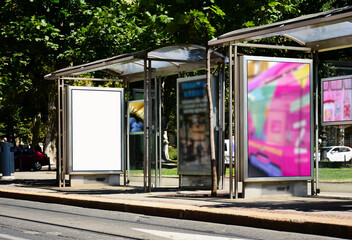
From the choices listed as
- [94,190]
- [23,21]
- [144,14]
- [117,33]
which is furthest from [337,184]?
[23,21]

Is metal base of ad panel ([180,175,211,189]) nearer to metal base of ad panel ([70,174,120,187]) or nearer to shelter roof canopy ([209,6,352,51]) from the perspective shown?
metal base of ad panel ([70,174,120,187])

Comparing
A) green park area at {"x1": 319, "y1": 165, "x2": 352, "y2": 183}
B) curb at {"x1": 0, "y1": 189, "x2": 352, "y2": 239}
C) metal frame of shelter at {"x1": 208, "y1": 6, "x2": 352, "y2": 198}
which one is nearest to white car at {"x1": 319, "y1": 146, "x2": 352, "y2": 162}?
green park area at {"x1": 319, "y1": 165, "x2": 352, "y2": 183}

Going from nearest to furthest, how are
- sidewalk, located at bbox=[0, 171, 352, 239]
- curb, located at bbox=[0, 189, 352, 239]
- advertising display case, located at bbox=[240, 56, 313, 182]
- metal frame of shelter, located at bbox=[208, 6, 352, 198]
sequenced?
curb, located at bbox=[0, 189, 352, 239]
sidewalk, located at bbox=[0, 171, 352, 239]
metal frame of shelter, located at bbox=[208, 6, 352, 198]
advertising display case, located at bbox=[240, 56, 313, 182]

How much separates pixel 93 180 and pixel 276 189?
6.92 metres

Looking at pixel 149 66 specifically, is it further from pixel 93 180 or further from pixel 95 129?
pixel 93 180

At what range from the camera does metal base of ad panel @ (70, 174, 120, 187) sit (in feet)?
61.7

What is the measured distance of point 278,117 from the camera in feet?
43.6

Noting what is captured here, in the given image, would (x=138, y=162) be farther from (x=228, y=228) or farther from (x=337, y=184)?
(x=228, y=228)

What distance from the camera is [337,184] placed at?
14000 millimetres

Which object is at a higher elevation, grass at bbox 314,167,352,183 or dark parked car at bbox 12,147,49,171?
grass at bbox 314,167,352,183

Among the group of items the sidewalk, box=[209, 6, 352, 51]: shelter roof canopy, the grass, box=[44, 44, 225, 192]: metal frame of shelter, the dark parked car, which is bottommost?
the dark parked car

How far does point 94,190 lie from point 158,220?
6.27 m

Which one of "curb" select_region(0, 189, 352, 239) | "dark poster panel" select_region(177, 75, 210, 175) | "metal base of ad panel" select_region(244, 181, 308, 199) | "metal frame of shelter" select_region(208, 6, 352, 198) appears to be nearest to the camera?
"curb" select_region(0, 189, 352, 239)

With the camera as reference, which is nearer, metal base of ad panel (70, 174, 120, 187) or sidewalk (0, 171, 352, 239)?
sidewalk (0, 171, 352, 239)
